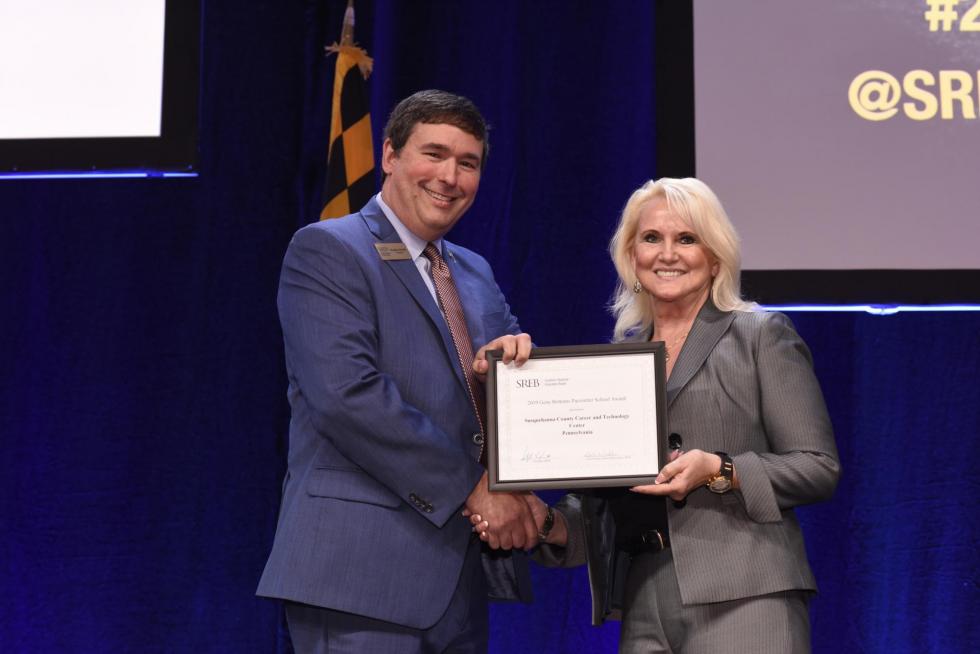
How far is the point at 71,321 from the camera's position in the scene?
12.8 ft

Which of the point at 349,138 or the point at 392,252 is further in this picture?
the point at 349,138

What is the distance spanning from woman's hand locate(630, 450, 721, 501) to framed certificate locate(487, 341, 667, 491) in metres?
0.04

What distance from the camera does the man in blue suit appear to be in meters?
2.13

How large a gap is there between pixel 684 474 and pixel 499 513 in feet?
1.30

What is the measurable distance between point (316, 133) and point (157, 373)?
1.01 metres

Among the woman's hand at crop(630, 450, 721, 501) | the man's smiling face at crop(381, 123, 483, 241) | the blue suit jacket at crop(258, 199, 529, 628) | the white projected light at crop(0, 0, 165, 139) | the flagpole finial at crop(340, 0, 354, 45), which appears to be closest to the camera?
the woman's hand at crop(630, 450, 721, 501)

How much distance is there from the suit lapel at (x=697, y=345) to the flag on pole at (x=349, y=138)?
1575 millimetres

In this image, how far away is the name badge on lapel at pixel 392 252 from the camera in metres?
2.36

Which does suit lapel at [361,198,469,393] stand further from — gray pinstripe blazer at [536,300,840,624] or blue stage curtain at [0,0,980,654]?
blue stage curtain at [0,0,980,654]

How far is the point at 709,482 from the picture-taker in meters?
2.06

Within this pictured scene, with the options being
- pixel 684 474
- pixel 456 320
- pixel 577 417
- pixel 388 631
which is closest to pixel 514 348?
pixel 577 417

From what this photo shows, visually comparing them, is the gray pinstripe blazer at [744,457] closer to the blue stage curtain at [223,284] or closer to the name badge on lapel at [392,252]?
the name badge on lapel at [392,252]
